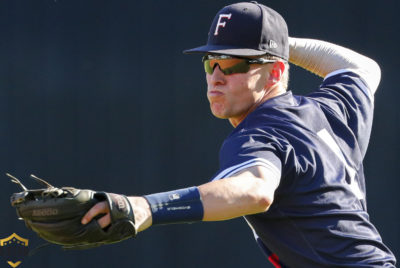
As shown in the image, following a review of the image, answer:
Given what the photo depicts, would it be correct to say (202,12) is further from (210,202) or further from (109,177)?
(210,202)

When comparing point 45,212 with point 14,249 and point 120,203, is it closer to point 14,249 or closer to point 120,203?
point 120,203

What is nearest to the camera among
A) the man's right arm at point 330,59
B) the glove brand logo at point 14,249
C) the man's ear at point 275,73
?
the man's ear at point 275,73

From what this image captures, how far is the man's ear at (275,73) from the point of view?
8.68 feet

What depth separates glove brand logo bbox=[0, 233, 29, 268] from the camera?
13.2 ft

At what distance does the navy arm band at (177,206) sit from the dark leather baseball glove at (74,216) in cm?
8

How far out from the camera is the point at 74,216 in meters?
1.84

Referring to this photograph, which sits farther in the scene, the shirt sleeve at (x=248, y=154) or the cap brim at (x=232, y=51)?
the cap brim at (x=232, y=51)

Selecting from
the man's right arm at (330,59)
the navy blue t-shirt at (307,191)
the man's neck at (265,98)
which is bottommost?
the navy blue t-shirt at (307,191)

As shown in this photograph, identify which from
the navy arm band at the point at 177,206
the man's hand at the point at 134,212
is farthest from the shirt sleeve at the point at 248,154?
the man's hand at the point at 134,212

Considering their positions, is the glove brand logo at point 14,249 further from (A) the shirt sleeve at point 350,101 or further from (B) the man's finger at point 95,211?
(B) the man's finger at point 95,211

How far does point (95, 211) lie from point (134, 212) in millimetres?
106

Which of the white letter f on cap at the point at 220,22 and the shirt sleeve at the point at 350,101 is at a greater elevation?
the white letter f on cap at the point at 220,22

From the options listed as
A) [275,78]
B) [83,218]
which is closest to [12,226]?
[275,78]

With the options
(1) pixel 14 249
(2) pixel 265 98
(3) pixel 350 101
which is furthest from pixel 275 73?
(1) pixel 14 249
